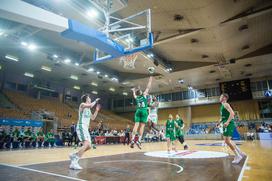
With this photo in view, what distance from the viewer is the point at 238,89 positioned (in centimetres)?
2202

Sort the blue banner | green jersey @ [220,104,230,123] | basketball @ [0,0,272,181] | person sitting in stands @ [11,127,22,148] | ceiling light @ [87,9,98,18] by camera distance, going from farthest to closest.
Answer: the blue banner, person sitting in stands @ [11,127,22,148], ceiling light @ [87,9,98,18], green jersey @ [220,104,230,123], basketball @ [0,0,272,181]

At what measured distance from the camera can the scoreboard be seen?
834 inches

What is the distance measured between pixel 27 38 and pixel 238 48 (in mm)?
16398

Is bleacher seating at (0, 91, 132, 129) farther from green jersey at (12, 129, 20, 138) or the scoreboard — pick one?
the scoreboard

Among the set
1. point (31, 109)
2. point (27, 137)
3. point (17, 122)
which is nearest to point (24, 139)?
point (27, 137)

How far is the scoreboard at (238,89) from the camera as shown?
21.2 m

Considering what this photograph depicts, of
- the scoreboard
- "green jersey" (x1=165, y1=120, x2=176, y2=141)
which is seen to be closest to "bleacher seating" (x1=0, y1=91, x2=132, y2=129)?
"green jersey" (x1=165, y1=120, x2=176, y2=141)

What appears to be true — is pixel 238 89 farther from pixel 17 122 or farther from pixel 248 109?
pixel 17 122

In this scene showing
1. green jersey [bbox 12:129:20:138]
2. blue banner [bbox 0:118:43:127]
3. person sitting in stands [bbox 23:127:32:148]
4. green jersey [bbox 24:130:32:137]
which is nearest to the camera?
green jersey [bbox 12:129:20:138]

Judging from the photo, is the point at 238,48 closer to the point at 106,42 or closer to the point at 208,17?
the point at 208,17

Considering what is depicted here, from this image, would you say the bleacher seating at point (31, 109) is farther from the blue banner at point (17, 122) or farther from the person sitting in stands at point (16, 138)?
the person sitting in stands at point (16, 138)

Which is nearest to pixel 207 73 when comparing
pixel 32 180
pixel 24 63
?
pixel 24 63

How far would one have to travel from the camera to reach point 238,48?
53.3ft

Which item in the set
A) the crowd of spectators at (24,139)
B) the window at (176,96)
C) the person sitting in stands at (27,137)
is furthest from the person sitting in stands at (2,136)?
the window at (176,96)
